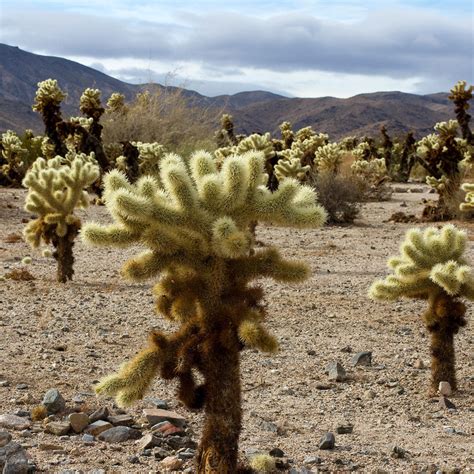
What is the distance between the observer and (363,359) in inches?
254

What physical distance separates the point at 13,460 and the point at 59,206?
567 cm

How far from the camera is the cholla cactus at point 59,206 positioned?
9.46 metres

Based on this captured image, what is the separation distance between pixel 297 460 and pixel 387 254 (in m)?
8.10

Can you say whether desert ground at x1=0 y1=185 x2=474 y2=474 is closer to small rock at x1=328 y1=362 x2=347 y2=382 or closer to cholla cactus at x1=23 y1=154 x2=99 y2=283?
small rock at x1=328 y1=362 x2=347 y2=382

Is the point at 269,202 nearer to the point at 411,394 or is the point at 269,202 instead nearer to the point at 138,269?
the point at 138,269

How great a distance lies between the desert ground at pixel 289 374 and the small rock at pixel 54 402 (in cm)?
7

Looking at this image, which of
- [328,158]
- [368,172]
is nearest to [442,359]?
[328,158]

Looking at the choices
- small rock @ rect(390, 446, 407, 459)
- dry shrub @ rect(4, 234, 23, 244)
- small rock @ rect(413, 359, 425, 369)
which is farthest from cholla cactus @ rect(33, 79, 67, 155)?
small rock @ rect(390, 446, 407, 459)

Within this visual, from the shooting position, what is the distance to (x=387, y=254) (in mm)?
12258

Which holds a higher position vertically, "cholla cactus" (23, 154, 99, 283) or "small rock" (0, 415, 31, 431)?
"cholla cactus" (23, 154, 99, 283)

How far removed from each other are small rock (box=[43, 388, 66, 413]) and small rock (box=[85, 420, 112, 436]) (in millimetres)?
373

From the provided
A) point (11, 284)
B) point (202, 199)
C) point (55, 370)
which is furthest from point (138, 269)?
point (11, 284)

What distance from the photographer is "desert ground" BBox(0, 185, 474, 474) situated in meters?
4.52

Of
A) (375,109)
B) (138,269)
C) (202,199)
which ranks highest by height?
(375,109)
